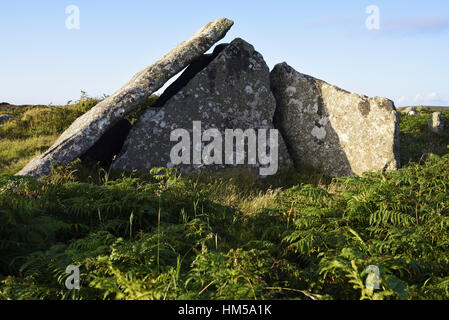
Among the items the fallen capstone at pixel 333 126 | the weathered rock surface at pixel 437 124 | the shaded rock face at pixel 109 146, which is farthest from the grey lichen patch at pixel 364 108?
the shaded rock face at pixel 109 146

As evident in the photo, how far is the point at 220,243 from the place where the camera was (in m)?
5.11

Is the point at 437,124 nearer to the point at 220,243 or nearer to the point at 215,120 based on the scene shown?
the point at 215,120

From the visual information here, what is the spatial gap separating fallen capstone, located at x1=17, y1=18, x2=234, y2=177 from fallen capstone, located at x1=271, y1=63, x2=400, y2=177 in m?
2.29

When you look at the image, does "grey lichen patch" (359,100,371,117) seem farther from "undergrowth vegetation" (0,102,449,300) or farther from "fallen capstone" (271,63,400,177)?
"undergrowth vegetation" (0,102,449,300)

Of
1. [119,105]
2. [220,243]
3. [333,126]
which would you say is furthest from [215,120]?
[220,243]

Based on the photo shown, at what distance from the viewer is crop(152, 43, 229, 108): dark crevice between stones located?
11.4 metres

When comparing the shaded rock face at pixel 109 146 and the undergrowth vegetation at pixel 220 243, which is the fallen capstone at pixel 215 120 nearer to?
the shaded rock face at pixel 109 146

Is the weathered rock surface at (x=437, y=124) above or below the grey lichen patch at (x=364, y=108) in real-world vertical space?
below

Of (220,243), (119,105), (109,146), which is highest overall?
(119,105)

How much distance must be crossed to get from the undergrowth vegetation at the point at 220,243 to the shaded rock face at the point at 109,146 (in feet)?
9.13

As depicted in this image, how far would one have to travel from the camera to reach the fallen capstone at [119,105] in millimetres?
9070

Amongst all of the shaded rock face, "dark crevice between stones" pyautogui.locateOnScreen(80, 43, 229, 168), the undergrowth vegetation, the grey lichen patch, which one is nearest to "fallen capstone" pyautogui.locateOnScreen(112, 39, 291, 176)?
"dark crevice between stones" pyautogui.locateOnScreen(80, 43, 229, 168)

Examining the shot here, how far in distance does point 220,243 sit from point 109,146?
20.3 ft

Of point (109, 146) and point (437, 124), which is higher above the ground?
point (437, 124)
